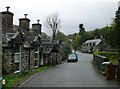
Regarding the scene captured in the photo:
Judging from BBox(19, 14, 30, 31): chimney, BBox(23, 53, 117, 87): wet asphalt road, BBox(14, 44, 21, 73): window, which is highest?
BBox(19, 14, 30, 31): chimney

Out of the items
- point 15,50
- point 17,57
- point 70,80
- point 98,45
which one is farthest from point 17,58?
point 98,45

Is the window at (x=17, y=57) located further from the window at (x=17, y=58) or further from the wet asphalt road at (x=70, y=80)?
the wet asphalt road at (x=70, y=80)

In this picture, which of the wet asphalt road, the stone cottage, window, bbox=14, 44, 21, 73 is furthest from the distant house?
window, bbox=14, 44, 21, 73

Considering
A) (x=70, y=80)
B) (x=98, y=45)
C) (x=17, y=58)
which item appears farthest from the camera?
(x=98, y=45)

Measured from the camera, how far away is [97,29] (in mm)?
131250

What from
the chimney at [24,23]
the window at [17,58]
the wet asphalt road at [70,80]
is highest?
the chimney at [24,23]

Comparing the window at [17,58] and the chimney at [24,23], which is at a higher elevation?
the chimney at [24,23]

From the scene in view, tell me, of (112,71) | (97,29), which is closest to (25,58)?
(112,71)

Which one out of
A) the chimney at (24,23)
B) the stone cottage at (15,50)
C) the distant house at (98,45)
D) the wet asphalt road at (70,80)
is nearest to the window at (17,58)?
the stone cottage at (15,50)

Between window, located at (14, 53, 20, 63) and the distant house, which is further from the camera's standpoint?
the distant house

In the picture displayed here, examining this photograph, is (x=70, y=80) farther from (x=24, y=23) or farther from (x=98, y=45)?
(x=98, y=45)

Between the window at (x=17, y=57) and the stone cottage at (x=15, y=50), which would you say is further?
the window at (x=17, y=57)

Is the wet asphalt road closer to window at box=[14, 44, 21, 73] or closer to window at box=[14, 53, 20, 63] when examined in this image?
window at box=[14, 44, 21, 73]

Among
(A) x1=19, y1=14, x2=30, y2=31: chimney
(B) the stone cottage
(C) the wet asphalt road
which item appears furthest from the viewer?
(A) x1=19, y1=14, x2=30, y2=31: chimney
